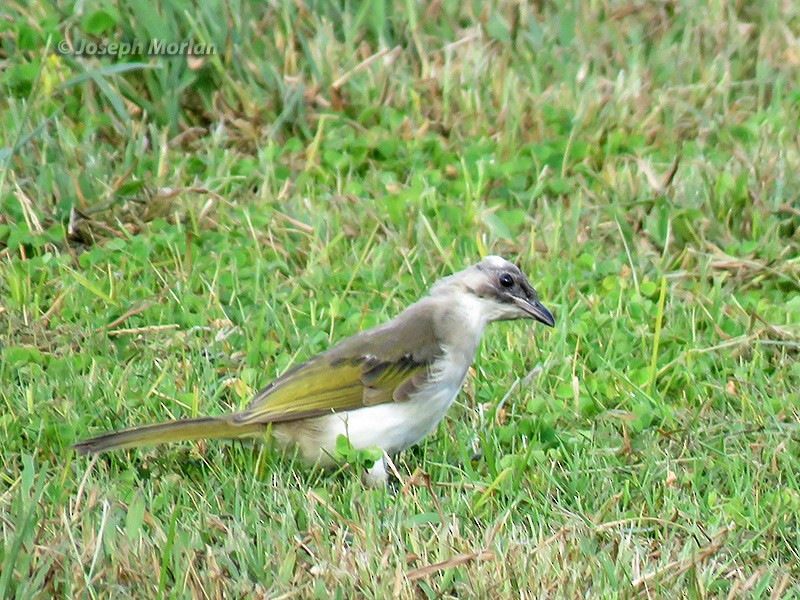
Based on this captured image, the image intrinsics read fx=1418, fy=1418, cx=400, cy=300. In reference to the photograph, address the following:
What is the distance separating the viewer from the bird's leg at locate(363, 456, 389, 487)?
15.8ft

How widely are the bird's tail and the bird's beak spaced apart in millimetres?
1176

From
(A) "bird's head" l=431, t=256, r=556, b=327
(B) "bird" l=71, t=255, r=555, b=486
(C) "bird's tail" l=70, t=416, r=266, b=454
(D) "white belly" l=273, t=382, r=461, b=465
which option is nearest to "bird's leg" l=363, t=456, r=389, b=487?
(B) "bird" l=71, t=255, r=555, b=486

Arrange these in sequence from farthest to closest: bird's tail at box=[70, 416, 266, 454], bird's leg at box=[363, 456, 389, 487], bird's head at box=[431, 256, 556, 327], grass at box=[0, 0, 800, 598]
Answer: bird's head at box=[431, 256, 556, 327] → bird's leg at box=[363, 456, 389, 487] → bird's tail at box=[70, 416, 266, 454] → grass at box=[0, 0, 800, 598]

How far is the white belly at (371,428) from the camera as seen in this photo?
4922mm

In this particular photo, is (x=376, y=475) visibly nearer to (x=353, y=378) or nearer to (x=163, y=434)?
(x=353, y=378)

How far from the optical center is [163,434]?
15.3 feet

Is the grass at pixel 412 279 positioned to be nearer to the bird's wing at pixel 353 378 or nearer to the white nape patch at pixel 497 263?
the bird's wing at pixel 353 378

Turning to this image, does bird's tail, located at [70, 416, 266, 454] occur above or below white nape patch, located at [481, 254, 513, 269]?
above

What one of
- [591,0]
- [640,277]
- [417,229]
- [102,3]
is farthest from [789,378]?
[102,3]

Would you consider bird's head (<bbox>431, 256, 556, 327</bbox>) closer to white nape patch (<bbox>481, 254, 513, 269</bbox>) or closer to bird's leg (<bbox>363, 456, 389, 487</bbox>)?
white nape patch (<bbox>481, 254, 513, 269</bbox>)

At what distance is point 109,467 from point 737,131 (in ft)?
13.2

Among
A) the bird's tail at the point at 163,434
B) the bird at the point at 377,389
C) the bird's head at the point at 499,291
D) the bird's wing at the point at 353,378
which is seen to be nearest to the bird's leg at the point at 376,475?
the bird at the point at 377,389

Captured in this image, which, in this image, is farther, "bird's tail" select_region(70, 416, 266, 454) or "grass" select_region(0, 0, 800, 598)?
"bird's tail" select_region(70, 416, 266, 454)

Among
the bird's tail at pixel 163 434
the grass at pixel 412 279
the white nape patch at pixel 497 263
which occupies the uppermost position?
the bird's tail at pixel 163 434
